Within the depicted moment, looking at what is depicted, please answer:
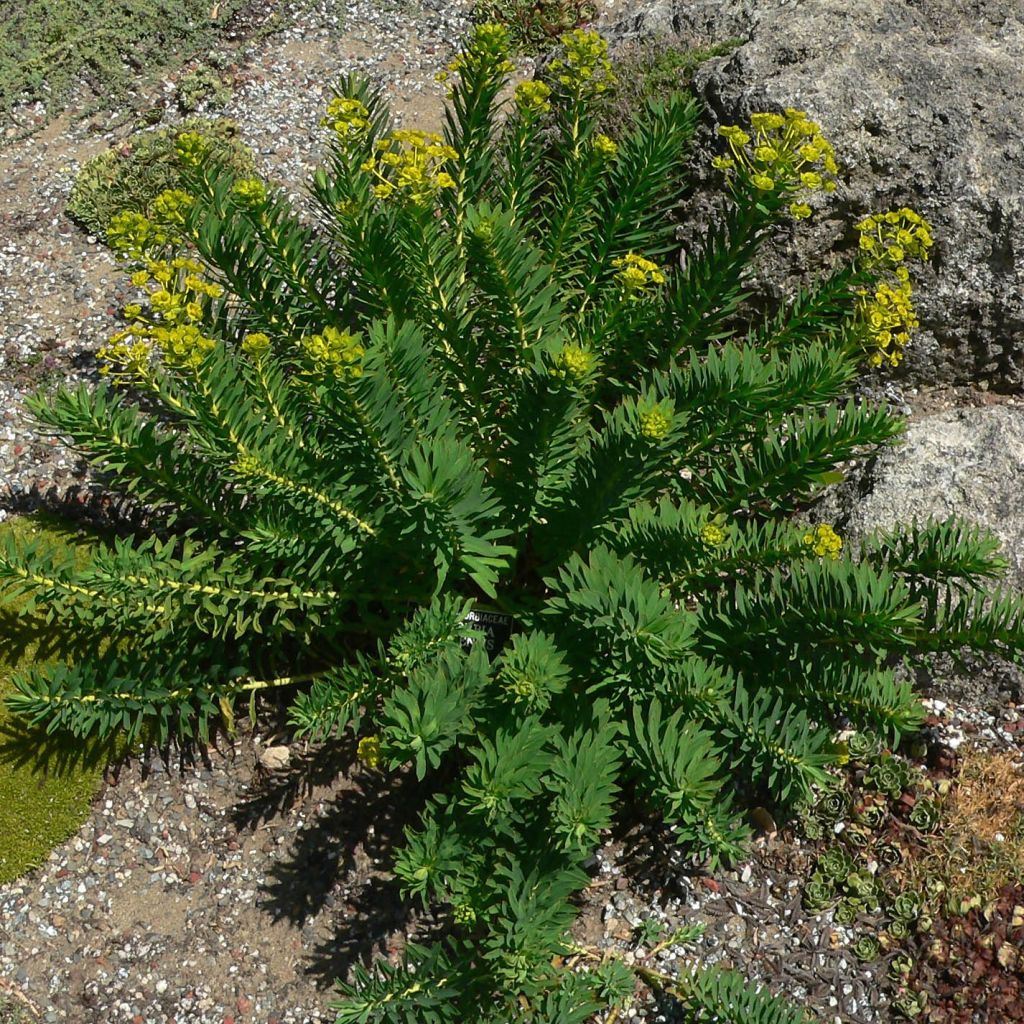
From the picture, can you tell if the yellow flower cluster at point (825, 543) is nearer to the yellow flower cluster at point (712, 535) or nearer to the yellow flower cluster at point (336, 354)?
the yellow flower cluster at point (712, 535)

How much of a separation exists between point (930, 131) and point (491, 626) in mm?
2831

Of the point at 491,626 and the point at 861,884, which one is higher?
the point at 491,626

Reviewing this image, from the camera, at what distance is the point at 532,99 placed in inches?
140

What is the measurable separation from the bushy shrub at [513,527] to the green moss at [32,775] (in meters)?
0.25

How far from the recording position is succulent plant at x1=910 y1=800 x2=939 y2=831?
3684 millimetres

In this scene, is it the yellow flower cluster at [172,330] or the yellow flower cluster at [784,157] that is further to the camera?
the yellow flower cluster at [784,157]

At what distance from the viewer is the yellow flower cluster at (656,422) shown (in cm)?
263

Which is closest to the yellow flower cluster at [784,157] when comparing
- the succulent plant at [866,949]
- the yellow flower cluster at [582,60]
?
the yellow flower cluster at [582,60]

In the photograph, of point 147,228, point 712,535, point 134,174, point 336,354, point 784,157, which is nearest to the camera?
point 336,354

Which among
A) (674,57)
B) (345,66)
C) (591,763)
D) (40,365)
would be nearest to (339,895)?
(591,763)

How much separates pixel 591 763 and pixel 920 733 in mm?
1768

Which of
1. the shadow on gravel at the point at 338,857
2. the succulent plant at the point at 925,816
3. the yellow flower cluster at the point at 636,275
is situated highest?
the yellow flower cluster at the point at 636,275

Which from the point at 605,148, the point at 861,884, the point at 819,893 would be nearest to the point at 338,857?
the point at 819,893

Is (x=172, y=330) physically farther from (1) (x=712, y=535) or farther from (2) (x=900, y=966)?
(2) (x=900, y=966)
